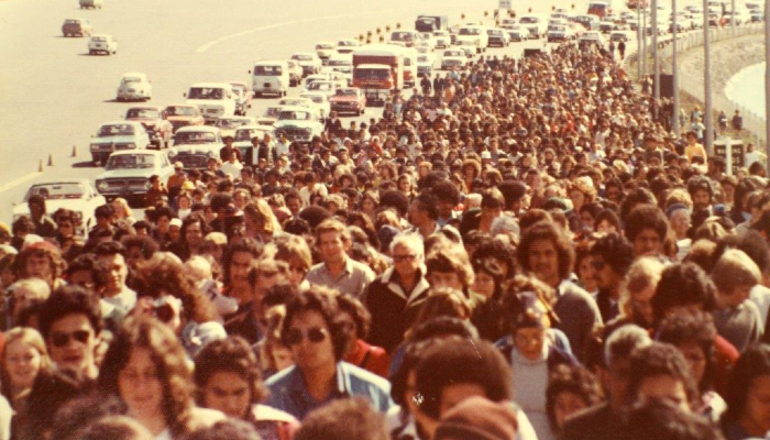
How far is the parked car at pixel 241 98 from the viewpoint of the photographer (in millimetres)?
66312

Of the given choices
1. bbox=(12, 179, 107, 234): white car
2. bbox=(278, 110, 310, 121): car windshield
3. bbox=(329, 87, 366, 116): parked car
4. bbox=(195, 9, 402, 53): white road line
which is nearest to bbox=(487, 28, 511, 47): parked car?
bbox=(195, 9, 402, 53): white road line

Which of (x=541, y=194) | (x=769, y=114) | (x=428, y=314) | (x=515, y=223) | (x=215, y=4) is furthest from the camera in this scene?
(x=215, y=4)

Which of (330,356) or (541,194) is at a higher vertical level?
(330,356)

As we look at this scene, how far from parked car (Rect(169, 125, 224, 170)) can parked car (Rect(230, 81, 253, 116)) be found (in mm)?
18025

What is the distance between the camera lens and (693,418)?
4758 mm

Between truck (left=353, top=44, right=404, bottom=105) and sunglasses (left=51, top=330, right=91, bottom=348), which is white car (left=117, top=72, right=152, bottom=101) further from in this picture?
sunglasses (left=51, top=330, right=91, bottom=348)

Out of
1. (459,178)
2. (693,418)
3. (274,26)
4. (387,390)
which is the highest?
(693,418)

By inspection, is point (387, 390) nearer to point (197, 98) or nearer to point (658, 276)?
point (658, 276)

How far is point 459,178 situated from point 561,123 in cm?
2107

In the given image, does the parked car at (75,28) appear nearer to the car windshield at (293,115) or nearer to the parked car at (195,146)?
the car windshield at (293,115)

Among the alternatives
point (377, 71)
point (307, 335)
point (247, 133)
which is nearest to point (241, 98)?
point (377, 71)

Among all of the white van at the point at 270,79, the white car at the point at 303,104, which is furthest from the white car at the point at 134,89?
the white car at the point at 303,104

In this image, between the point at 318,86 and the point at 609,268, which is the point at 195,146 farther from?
the point at 609,268

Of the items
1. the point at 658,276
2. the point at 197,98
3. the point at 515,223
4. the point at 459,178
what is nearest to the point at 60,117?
the point at 197,98
